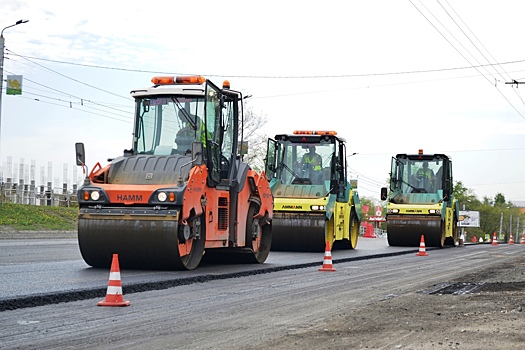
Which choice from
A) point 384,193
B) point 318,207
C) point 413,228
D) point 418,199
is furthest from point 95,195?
point 418,199

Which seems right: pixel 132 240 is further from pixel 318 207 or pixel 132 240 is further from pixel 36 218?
pixel 36 218

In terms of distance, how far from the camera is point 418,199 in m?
27.4

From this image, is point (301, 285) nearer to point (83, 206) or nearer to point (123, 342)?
point (83, 206)

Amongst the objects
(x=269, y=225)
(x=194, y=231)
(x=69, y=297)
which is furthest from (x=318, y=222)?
(x=69, y=297)

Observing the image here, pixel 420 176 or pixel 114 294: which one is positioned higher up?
pixel 420 176

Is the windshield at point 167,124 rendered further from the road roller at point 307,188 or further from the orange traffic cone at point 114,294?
the road roller at point 307,188

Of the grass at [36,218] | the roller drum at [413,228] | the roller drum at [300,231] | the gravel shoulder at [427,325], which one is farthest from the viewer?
the grass at [36,218]

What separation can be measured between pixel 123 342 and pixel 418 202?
22.1 meters

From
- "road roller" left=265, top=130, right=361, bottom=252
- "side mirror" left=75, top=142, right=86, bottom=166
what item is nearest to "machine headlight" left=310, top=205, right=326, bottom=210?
"road roller" left=265, top=130, right=361, bottom=252

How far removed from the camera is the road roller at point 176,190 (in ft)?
38.4

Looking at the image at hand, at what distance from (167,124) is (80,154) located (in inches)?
61.5

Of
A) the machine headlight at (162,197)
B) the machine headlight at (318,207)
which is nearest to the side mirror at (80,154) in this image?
the machine headlight at (162,197)

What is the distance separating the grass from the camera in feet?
101

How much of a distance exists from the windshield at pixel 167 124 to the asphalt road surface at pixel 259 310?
6.90ft
